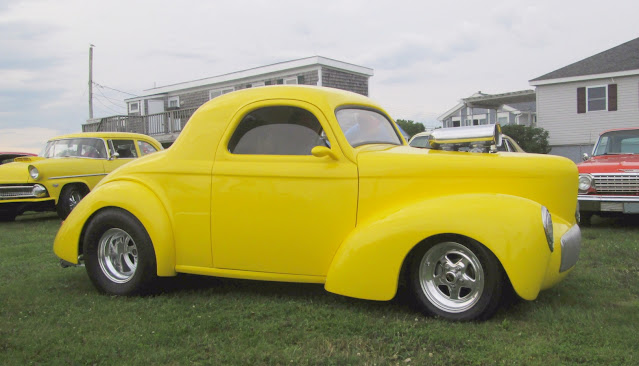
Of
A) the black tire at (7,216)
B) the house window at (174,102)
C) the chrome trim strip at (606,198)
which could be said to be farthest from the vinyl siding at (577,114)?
the black tire at (7,216)

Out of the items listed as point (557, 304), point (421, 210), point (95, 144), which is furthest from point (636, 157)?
point (95, 144)

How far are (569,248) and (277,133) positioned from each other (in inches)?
94.1

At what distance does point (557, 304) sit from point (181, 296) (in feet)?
10.1

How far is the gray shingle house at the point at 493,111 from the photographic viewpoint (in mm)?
27987

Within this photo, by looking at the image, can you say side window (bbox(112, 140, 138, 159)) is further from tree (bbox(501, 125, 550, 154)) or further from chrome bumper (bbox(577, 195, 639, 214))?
tree (bbox(501, 125, 550, 154))

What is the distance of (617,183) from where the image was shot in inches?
319

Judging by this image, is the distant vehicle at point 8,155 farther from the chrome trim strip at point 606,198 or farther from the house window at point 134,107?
the house window at point 134,107

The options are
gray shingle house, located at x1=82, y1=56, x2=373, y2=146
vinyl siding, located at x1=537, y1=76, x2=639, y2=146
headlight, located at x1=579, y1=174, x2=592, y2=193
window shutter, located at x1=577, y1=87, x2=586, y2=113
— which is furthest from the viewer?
window shutter, located at x1=577, y1=87, x2=586, y2=113

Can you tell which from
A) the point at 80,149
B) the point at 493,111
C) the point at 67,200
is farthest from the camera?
the point at 493,111

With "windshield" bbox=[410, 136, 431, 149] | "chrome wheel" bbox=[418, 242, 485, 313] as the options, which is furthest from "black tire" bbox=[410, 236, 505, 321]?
"windshield" bbox=[410, 136, 431, 149]

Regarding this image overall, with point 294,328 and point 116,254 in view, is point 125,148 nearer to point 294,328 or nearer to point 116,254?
point 116,254

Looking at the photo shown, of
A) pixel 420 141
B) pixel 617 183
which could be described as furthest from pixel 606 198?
pixel 420 141

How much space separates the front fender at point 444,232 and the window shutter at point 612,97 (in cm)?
2274

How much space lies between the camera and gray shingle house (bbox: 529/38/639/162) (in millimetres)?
23031
